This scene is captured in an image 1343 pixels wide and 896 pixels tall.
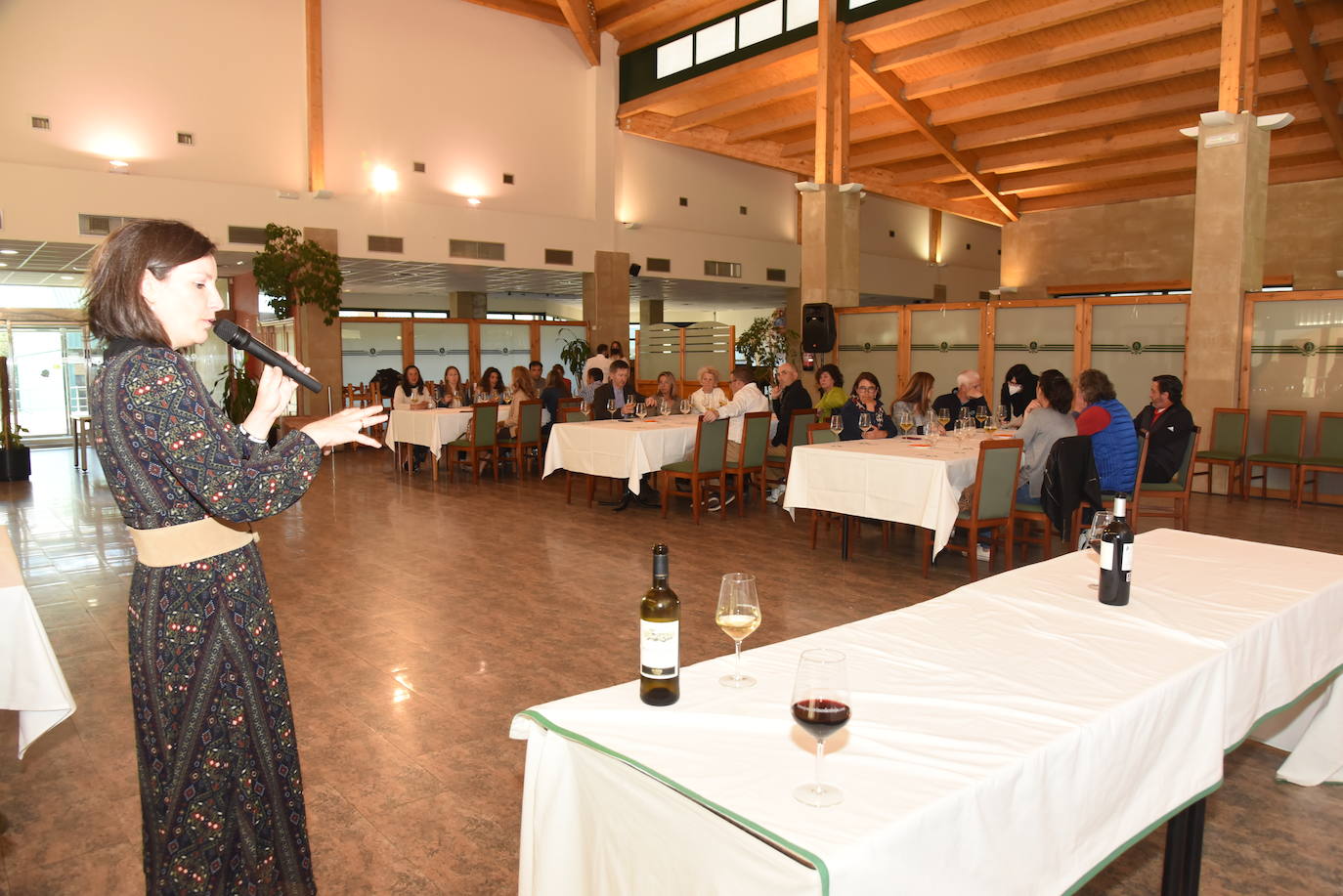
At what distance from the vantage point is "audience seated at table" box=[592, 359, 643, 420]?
8.99 metres

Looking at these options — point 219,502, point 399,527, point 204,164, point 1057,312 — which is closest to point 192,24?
point 204,164

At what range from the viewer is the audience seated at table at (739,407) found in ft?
26.0

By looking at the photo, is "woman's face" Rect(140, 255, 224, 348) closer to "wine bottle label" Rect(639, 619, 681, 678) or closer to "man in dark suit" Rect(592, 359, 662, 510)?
"wine bottle label" Rect(639, 619, 681, 678)

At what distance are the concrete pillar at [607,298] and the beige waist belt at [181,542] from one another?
13.5 metres

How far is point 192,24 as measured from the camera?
37.8 feet

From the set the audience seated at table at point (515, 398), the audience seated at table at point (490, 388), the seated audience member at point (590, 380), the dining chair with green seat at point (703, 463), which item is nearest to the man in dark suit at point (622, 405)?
the dining chair with green seat at point (703, 463)

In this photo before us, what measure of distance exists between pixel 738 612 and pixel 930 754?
45 cm

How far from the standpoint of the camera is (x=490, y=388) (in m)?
11.0

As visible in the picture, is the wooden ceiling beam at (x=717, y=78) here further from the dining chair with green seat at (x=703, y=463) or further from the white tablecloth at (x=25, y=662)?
the white tablecloth at (x=25, y=662)

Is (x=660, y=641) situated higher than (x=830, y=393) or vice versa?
(x=830, y=393)

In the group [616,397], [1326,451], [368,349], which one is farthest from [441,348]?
[1326,451]

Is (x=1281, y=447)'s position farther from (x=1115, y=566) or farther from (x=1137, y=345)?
(x=1115, y=566)

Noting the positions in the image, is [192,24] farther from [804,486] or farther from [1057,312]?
[1057,312]

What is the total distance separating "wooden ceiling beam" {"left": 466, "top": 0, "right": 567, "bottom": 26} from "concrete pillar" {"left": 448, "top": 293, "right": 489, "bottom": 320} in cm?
655
